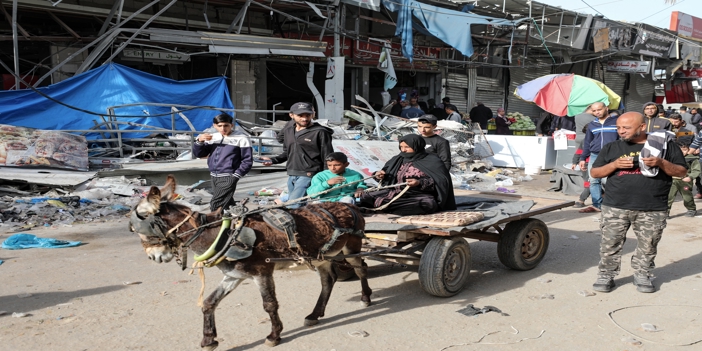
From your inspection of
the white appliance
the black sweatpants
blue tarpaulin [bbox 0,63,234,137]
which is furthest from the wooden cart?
the white appliance

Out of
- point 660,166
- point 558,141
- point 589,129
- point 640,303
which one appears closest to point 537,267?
point 640,303

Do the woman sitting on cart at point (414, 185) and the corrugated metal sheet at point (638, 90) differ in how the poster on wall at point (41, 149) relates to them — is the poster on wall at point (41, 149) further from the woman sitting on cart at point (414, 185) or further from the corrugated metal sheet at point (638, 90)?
the corrugated metal sheet at point (638, 90)

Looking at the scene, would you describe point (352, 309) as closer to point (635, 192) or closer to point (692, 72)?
point (635, 192)

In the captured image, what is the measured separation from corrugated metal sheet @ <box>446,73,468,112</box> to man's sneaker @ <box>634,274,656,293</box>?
57.3ft

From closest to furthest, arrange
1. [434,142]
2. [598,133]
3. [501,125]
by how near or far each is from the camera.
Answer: [434,142] → [598,133] → [501,125]

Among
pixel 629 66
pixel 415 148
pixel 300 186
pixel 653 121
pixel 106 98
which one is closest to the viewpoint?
pixel 415 148

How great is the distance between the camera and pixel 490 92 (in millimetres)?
24562

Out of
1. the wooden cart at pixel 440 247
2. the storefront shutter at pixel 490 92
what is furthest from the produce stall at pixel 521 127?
the wooden cart at pixel 440 247

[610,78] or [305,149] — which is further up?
[610,78]

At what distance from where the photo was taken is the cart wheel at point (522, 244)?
6.24 metres

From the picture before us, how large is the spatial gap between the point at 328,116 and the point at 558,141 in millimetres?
6143

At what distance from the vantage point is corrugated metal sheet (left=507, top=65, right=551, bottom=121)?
24781 mm

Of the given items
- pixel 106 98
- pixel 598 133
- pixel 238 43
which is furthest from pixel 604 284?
pixel 238 43

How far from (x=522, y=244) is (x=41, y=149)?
8149mm
